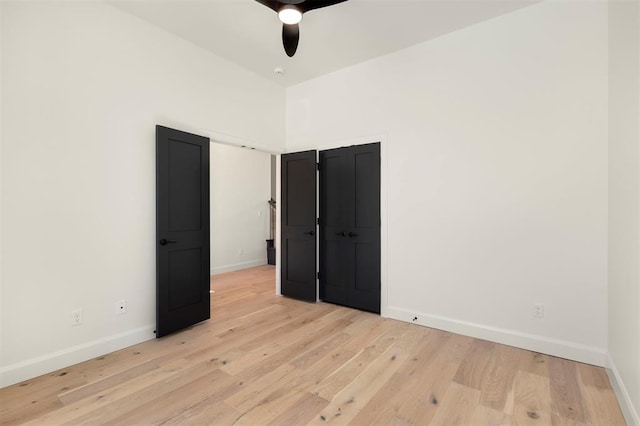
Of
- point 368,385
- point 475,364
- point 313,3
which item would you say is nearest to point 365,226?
point 475,364

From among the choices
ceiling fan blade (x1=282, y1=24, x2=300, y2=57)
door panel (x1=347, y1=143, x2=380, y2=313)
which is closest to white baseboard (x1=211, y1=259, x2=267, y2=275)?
door panel (x1=347, y1=143, x2=380, y2=313)

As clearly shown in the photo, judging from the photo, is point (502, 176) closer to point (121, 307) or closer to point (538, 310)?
point (538, 310)

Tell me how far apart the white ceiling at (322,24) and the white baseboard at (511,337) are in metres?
3.12

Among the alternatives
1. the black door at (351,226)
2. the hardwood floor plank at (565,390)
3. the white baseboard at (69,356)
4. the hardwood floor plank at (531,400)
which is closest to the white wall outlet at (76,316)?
the white baseboard at (69,356)

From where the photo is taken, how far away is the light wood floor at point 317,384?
6.49 feet

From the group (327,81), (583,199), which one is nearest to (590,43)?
(583,199)

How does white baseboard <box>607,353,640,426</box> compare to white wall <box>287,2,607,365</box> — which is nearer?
white baseboard <box>607,353,640,426</box>

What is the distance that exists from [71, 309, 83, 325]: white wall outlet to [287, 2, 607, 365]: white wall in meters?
3.12

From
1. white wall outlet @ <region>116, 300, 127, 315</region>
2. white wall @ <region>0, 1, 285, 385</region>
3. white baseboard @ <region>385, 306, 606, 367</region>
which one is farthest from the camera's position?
white wall outlet @ <region>116, 300, 127, 315</region>

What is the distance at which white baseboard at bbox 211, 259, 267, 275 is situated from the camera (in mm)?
6300

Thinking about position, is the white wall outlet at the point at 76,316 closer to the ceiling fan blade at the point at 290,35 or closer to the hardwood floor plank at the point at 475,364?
the ceiling fan blade at the point at 290,35

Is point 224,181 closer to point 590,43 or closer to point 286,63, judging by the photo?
point 286,63

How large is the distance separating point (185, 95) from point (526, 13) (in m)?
3.57

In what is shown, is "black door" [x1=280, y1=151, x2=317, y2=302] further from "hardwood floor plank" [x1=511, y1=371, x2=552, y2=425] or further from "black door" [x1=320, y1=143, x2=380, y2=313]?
"hardwood floor plank" [x1=511, y1=371, x2=552, y2=425]
